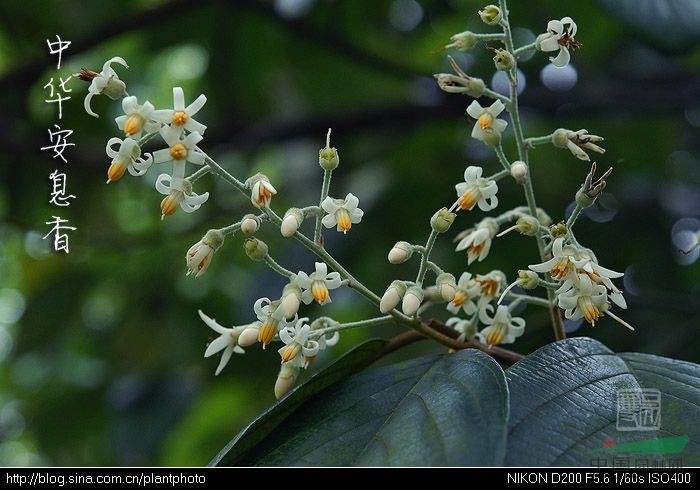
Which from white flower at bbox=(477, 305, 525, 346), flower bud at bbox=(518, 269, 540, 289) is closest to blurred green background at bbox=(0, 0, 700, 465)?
white flower at bbox=(477, 305, 525, 346)

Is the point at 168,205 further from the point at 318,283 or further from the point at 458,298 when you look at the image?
the point at 458,298

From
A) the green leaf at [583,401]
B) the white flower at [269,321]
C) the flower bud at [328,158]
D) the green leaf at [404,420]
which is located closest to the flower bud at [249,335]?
the white flower at [269,321]

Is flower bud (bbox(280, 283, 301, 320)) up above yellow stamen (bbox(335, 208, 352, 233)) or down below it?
below

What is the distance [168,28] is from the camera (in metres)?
3.27

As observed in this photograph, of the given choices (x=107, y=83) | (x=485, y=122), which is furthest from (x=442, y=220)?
(x=107, y=83)

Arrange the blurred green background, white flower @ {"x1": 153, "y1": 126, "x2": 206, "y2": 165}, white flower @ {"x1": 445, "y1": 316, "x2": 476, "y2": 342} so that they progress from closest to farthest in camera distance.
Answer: white flower @ {"x1": 153, "y1": 126, "x2": 206, "y2": 165}
white flower @ {"x1": 445, "y1": 316, "x2": 476, "y2": 342}
the blurred green background

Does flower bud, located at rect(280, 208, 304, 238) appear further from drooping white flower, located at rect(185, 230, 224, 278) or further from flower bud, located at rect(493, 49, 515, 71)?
flower bud, located at rect(493, 49, 515, 71)

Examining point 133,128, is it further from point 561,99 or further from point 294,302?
point 561,99

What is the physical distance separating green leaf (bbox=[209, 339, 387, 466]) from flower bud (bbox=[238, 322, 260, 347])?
9 centimetres

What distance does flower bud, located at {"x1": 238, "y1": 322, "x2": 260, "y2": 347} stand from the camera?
3.74ft

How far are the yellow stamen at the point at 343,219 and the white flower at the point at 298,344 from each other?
0.15m

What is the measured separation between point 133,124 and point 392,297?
0.42 metres
